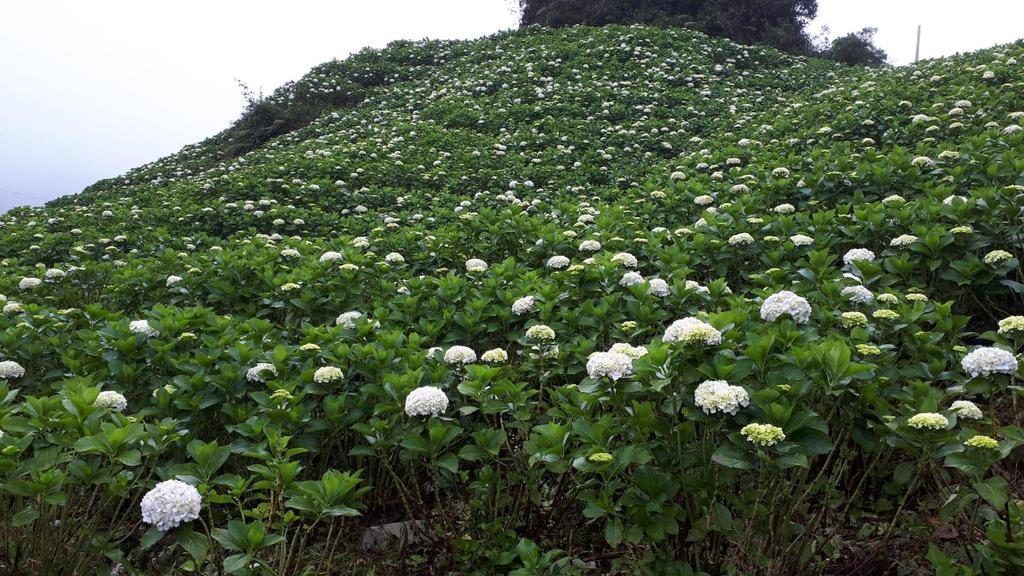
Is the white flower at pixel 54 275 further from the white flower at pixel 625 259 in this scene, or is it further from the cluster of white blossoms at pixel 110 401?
the white flower at pixel 625 259

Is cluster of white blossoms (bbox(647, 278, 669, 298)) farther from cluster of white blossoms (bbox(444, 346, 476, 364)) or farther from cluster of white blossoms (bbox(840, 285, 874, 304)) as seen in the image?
cluster of white blossoms (bbox(444, 346, 476, 364))

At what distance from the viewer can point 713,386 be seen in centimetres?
207

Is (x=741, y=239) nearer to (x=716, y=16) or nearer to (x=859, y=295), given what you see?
(x=859, y=295)

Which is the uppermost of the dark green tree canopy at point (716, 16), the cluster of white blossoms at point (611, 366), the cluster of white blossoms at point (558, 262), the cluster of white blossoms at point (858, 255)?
the dark green tree canopy at point (716, 16)

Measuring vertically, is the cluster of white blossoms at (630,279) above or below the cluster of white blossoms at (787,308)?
below

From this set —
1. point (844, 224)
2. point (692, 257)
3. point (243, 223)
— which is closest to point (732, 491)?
point (692, 257)

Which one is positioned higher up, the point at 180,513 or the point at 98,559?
the point at 180,513

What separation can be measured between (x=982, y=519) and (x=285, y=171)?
12.2 metres

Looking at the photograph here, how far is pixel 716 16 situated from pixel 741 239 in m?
26.2

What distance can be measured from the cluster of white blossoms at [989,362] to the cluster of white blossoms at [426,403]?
87.9 inches

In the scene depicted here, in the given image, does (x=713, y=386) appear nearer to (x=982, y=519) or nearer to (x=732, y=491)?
(x=732, y=491)

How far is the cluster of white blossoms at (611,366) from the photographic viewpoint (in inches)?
90.7

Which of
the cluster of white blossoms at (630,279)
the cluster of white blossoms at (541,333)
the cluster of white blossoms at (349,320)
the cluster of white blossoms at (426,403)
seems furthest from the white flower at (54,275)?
the cluster of white blossoms at (630,279)

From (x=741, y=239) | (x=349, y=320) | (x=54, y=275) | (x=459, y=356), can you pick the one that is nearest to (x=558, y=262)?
(x=741, y=239)
